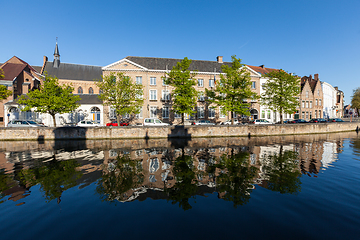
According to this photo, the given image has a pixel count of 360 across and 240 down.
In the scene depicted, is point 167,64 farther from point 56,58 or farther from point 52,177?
point 56,58

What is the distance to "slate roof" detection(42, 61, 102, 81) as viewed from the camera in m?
45.1

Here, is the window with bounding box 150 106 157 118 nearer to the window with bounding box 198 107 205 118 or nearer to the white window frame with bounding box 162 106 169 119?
the white window frame with bounding box 162 106 169 119

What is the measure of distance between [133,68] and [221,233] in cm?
3502

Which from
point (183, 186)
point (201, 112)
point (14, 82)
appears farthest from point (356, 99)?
point (14, 82)

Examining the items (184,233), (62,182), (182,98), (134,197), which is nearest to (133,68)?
(182,98)

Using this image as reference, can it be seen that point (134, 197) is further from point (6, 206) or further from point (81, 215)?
point (6, 206)

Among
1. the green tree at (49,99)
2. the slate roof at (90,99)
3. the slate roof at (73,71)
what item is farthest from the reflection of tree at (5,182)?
the slate roof at (73,71)

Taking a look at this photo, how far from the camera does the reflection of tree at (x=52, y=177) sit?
7983 millimetres

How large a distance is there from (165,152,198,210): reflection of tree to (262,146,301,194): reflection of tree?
3561 mm

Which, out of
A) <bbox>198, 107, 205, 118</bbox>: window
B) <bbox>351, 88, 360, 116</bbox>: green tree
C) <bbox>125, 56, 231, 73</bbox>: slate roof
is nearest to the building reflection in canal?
<bbox>198, 107, 205, 118</bbox>: window

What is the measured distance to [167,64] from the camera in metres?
38.6

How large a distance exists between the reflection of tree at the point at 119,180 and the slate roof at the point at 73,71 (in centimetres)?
4321

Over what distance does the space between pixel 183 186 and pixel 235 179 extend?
2744 millimetres

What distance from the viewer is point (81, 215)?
5840 millimetres
